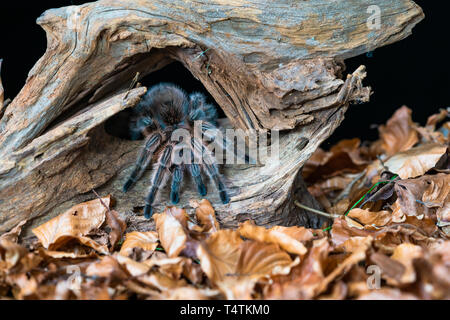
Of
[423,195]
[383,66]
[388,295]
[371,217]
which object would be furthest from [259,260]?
[383,66]

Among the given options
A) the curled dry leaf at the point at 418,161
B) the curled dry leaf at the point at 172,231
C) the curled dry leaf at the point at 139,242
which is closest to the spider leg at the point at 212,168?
the curled dry leaf at the point at 172,231

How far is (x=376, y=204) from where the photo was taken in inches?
87.0

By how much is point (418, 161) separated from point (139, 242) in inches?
60.3

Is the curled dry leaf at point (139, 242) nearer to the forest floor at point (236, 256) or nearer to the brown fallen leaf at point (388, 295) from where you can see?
the forest floor at point (236, 256)

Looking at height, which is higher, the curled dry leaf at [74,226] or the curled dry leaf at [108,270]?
the curled dry leaf at [74,226]

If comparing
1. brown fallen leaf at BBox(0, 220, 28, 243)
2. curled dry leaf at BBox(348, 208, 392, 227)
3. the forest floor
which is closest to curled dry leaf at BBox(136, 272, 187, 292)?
the forest floor

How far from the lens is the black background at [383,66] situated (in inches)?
110

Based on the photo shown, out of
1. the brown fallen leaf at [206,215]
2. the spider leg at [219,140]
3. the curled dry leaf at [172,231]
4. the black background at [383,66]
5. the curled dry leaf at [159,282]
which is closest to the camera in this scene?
the curled dry leaf at [159,282]

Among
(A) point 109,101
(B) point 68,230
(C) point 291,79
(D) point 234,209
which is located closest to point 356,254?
(D) point 234,209

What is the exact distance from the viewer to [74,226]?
181 cm

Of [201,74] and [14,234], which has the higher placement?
[201,74]

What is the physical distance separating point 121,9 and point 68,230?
99cm

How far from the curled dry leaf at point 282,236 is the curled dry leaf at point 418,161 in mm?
947

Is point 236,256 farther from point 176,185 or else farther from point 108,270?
point 176,185
